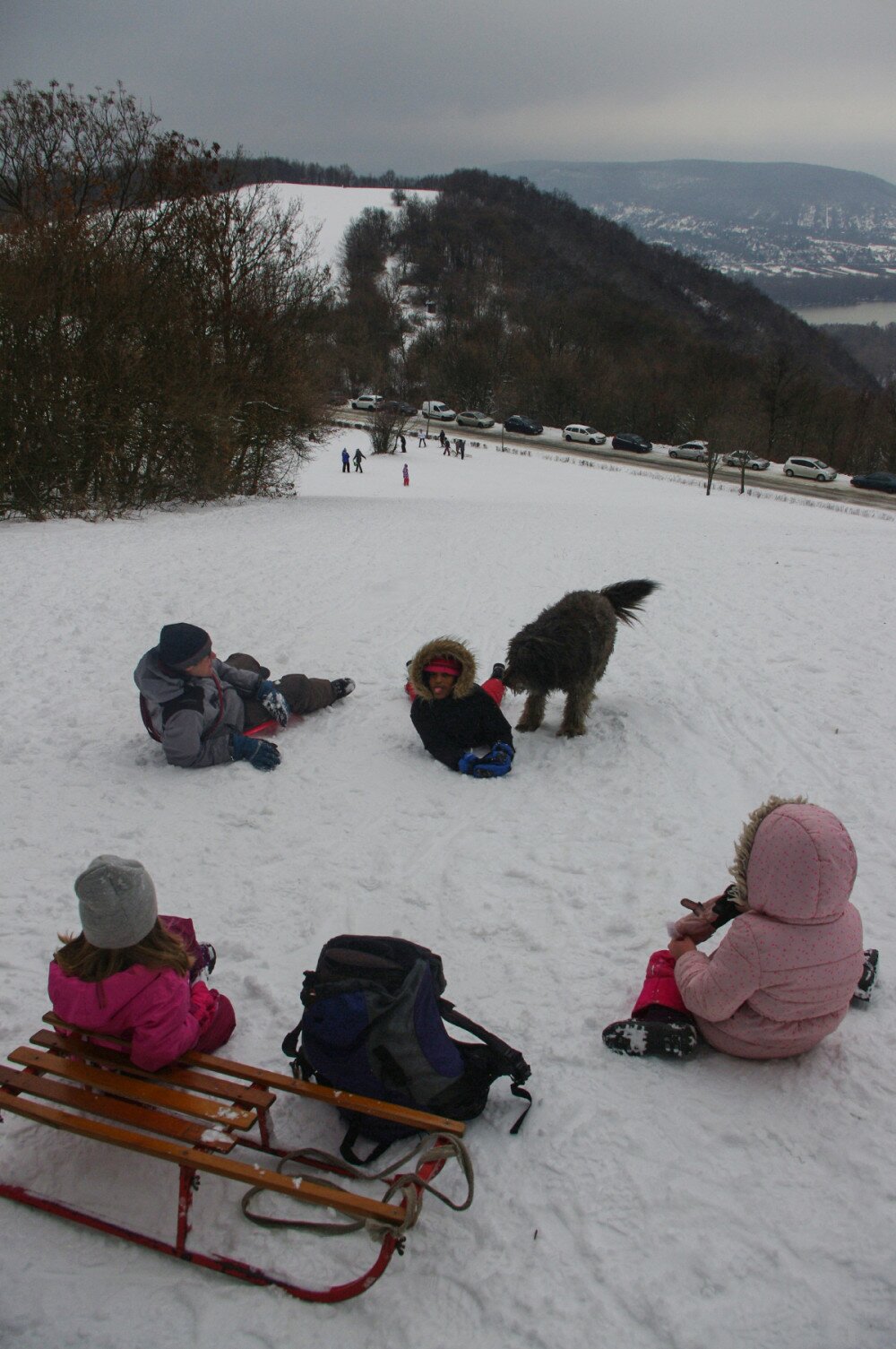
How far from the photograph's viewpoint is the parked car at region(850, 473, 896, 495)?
39.4 metres

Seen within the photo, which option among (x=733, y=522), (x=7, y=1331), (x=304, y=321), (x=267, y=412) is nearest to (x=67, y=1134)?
(x=7, y=1331)

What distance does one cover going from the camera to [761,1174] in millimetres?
2631

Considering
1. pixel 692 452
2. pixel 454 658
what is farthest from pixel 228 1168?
pixel 692 452

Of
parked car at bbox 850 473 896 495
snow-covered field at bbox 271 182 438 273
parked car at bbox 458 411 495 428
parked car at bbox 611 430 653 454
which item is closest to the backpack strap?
parked car at bbox 850 473 896 495

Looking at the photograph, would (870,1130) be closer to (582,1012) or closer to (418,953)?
(582,1012)

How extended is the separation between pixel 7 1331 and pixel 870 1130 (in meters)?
2.84

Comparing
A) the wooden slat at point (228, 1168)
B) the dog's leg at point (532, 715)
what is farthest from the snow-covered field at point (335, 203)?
the wooden slat at point (228, 1168)

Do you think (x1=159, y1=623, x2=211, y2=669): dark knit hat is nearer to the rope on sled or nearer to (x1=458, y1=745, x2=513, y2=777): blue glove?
(x1=458, y1=745, x2=513, y2=777): blue glove

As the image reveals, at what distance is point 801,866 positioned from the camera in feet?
8.84

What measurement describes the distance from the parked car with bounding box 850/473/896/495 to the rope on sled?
4408 cm

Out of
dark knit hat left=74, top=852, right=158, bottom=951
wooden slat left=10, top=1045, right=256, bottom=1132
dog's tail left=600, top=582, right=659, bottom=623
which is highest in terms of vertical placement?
dog's tail left=600, top=582, right=659, bottom=623

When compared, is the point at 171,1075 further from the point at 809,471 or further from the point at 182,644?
the point at 809,471

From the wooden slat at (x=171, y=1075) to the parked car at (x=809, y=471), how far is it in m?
45.8

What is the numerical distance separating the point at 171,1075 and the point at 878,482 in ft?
148
